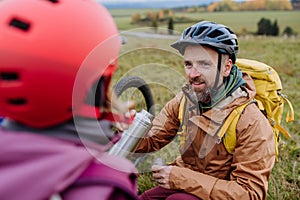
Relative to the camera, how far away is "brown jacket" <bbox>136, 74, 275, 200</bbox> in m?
3.02

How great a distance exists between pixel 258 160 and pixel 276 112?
0.75 meters

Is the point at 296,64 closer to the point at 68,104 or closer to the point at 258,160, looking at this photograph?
the point at 258,160

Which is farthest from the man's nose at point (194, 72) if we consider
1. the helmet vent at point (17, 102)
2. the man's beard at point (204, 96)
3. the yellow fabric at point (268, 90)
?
the helmet vent at point (17, 102)

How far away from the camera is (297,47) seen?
674 inches

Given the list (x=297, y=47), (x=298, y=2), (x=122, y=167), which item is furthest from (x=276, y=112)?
(x=298, y=2)

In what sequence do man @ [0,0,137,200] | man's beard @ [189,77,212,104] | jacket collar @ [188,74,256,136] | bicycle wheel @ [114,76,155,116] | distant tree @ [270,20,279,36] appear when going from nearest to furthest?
1. man @ [0,0,137,200]
2. jacket collar @ [188,74,256,136]
3. man's beard @ [189,77,212,104]
4. bicycle wheel @ [114,76,155,116]
5. distant tree @ [270,20,279,36]

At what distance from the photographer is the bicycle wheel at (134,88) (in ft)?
A: 14.0

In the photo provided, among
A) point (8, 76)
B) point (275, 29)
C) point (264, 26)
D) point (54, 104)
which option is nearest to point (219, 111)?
point (54, 104)

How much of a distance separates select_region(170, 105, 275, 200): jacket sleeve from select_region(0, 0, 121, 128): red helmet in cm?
154

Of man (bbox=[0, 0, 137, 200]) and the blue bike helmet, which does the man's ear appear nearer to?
the blue bike helmet

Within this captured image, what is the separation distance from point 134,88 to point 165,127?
120 centimetres

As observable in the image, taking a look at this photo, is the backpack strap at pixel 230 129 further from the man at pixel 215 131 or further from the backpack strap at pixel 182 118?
the backpack strap at pixel 182 118

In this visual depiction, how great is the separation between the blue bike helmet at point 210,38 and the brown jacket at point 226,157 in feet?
1.02

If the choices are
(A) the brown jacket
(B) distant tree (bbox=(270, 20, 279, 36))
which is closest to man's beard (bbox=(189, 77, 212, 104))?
(A) the brown jacket
